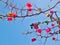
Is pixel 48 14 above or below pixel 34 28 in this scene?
above

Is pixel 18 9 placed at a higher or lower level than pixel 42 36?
higher

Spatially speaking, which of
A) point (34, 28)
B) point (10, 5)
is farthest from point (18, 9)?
point (34, 28)

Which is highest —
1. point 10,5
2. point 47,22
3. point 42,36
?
point 10,5

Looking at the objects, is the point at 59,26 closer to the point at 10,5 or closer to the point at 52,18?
the point at 52,18

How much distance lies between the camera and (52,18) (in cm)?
113

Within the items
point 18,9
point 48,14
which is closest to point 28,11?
point 18,9

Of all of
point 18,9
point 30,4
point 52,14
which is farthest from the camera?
point 30,4

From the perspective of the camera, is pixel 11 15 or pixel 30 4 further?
pixel 30 4

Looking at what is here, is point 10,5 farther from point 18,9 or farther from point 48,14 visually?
point 48,14

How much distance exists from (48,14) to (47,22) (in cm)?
7

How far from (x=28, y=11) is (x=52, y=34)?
0.82 feet

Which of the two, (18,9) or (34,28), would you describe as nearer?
(18,9)

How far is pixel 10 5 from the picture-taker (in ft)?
3.53

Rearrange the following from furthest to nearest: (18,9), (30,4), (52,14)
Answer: (30,4), (52,14), (18,9)
